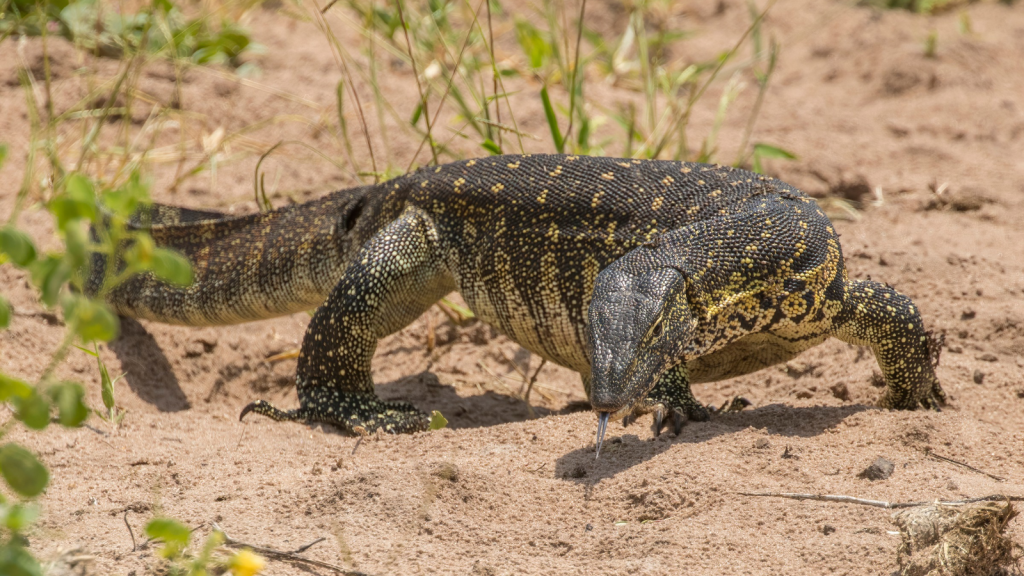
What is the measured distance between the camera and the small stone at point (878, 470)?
3.79 m

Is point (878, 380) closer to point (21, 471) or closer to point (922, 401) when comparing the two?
point (922, 401)

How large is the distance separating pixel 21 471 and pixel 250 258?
447 centimetres

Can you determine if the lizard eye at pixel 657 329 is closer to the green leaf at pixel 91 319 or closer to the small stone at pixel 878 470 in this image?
the small stone at pixel 878 470

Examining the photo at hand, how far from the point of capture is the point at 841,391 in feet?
18.0

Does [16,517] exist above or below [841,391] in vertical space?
above

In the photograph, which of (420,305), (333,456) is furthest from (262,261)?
(333,456)

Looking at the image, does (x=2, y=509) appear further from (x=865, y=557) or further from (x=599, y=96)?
(x=599, y=96)

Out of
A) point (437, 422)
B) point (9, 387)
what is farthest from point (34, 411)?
point (437, 422)

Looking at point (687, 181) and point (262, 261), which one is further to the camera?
point (262, 261)

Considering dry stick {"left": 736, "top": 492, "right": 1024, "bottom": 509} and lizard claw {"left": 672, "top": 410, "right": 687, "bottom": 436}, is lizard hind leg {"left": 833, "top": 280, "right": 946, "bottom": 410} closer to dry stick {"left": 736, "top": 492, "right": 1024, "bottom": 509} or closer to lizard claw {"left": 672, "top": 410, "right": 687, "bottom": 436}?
lizard claw {"left": 672, "top": 410, "right": 687, "bottom": 436}

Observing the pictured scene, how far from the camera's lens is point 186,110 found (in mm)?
9477

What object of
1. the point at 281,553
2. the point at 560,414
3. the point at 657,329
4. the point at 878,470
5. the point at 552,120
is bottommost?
the point at 560,414

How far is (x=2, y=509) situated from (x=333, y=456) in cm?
253

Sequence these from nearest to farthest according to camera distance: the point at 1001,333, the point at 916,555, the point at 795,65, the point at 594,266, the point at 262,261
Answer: the point at 916,555 < the point at 594,266 < the point at 1001,333 < the point at 262,261 < the point at 795,65
